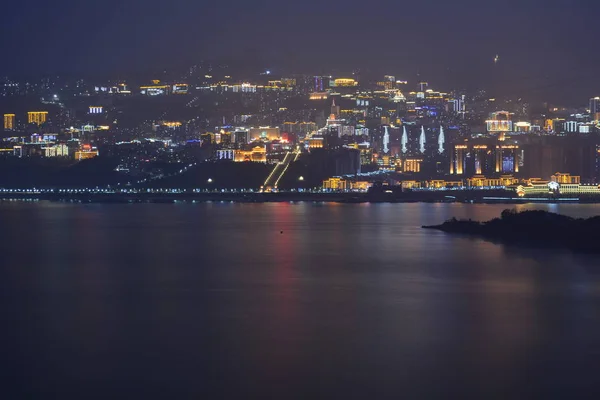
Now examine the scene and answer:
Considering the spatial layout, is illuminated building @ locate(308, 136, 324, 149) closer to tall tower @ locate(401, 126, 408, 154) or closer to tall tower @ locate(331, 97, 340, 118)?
tall tower @ locate(401, 126, 408, 154)

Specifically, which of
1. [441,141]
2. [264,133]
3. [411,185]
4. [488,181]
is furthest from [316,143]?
[488,181]

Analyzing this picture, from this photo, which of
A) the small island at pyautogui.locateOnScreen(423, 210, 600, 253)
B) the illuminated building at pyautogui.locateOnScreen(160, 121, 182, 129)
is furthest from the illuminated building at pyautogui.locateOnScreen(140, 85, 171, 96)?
the small island at pyautogui.locateOnScreen(423, 210, 600, 253)

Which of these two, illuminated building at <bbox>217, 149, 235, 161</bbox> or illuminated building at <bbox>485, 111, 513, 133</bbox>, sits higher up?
illuminated building at <bbox>485, 111, 513, 133</bbox>

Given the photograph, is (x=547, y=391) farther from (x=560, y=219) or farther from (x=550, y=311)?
(x=560, y=219)


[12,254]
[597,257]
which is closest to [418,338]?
[597,257]

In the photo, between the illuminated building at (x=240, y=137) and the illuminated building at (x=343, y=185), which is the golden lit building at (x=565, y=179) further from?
the illuminated building at (x=240, y=137)
